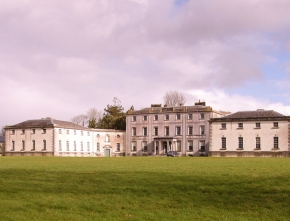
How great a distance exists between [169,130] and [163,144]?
9.36 ft

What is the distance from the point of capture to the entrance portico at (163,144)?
77.3m

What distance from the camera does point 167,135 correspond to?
78562mm

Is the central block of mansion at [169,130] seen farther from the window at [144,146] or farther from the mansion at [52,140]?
the mansion at [52,140]

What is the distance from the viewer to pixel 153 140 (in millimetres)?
79562

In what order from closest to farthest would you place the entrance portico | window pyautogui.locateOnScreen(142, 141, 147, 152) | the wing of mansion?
the wing of mansion → the entrance portico → window pyautogui.locateOnScreen(142, 141, 147, 152)

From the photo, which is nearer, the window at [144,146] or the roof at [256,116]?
the roof at [256,116]

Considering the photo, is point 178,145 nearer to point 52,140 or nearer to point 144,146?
point 144,146

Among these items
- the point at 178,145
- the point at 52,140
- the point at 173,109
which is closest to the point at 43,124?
the point at 52,140

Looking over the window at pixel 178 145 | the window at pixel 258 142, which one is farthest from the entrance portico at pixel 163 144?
the window at pixel 258 142

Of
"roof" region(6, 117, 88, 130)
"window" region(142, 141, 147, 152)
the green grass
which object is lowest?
the green grass

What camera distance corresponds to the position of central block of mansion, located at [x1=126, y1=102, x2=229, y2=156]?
75.6 metres

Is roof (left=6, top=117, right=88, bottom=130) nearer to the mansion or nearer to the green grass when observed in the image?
the mansion

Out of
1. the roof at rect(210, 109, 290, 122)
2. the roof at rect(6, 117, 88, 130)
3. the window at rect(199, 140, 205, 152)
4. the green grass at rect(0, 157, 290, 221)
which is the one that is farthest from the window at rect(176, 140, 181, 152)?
the green grass at rect(0, 157, 290, 221)

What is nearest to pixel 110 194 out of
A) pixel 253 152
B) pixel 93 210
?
pixel 93 210
